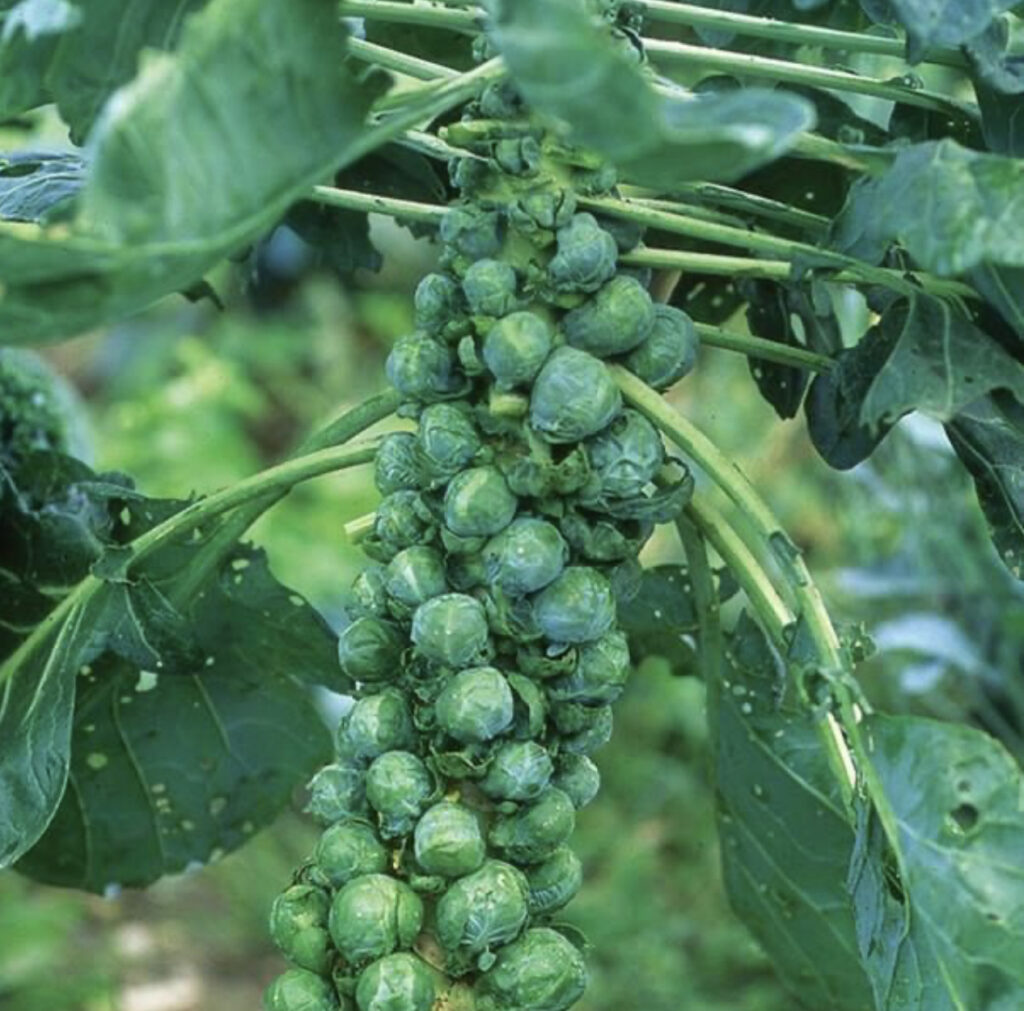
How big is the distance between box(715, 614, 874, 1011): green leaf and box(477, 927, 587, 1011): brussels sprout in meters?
0.30

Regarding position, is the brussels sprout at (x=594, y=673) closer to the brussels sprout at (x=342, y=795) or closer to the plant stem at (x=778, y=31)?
the brussels sprout at (x=342, y=795)

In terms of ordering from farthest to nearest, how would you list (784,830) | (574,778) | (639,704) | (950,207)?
(639,704)
(784,830)
(574,778)
(950,207)

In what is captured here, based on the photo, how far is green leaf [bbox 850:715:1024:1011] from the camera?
793 mm

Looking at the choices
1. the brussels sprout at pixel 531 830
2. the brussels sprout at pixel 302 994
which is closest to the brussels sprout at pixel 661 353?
the brussels sprout at pixel 531 830

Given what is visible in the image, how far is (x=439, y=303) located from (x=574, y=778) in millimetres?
239

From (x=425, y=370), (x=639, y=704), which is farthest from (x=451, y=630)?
(x=639, y=704)

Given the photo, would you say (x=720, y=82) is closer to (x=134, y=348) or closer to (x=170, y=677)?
(x=170, y=677)

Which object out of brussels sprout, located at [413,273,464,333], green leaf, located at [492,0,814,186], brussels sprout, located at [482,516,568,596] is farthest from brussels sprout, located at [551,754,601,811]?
green leaf, located at [492,0,814,186]

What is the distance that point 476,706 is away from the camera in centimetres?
79

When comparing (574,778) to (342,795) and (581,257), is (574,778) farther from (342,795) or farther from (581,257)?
(581,257)

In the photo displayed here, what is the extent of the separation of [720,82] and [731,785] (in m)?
0.45

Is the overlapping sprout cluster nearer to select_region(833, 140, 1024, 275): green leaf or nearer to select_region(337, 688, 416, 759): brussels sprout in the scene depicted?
select_region(337, 688, 416, 759): brussels sprout

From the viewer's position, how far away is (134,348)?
4.83m

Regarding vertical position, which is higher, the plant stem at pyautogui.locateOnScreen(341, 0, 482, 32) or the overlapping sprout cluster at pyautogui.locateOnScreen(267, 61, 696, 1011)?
the plant stem at pyautogui.locateOnScreen(341, 0, 482, 32)
